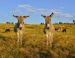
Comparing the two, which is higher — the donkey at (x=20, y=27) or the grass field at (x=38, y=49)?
the donkey at (x=20, y=27)

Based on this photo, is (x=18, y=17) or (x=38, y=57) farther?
(x=18, y=17)

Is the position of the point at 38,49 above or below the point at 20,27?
below

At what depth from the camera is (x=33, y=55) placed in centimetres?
2747

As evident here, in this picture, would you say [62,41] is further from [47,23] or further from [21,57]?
[21,57]

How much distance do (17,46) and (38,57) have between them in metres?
3.83

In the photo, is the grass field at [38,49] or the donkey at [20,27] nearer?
the grass field at [38,49]

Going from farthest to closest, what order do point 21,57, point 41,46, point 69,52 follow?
1. point 41,46
2. point 69,52
3. point 21,57

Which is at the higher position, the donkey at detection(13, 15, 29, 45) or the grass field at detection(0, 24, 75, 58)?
the donkey at detection(13, 15, 29, 45)

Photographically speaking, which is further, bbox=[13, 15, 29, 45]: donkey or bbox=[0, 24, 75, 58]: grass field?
bbox=[13, 15, 29, 45]: donkey

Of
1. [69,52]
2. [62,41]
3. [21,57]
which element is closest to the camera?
[21,57]

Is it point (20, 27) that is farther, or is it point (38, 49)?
point (20, 27)

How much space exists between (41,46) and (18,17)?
5.10 meters

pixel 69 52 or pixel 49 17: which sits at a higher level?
pixel 49 17

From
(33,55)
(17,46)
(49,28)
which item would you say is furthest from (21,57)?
(49,28)
